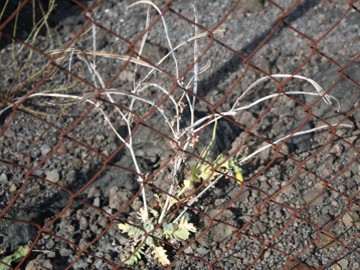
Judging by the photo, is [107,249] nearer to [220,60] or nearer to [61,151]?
[61,151]

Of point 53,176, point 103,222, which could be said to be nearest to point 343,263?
point 103,222

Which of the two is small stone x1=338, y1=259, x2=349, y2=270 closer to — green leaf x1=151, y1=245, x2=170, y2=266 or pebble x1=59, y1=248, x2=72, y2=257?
green leaf x1=151, y1=245, x2=170, y2=266

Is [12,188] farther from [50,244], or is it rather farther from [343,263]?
[343,263]

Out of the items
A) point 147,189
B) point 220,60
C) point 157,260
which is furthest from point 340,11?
point 157,260

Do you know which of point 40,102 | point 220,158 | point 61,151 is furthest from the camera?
point 40,102

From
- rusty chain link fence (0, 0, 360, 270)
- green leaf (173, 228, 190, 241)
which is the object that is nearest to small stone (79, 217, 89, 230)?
rusty chain link fence (0, 0, 360, 270)

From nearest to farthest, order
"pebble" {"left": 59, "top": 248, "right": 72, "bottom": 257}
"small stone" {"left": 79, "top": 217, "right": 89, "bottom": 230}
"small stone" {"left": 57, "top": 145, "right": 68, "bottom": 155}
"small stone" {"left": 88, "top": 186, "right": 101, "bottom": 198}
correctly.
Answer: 1. "pebble" {"left": 59, "top": 248, "right": 72, "bottom": 257}
2. "small stone" {"left": 79, "top": 217, "right": 89, "bottom": 230}
3. "small stone" {"left": 88, "top": 186, "right": 101, "bottom": 198}
4. "small stone" {"left": 57, "top": 145, "right": 68, "bottom": 155}

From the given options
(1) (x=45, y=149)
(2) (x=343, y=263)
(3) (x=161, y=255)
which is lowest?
(1) (x=45, y=149)
